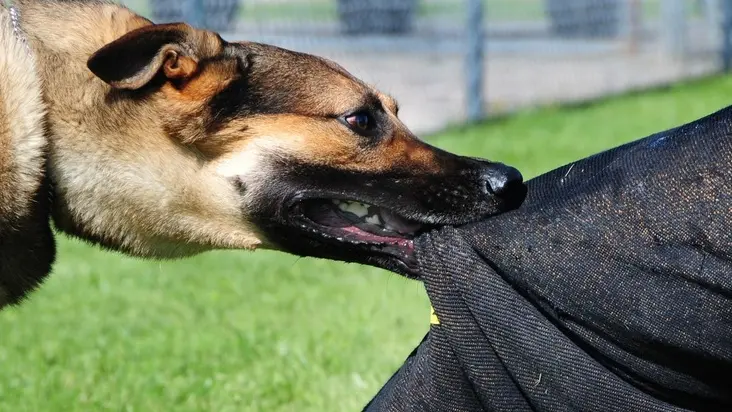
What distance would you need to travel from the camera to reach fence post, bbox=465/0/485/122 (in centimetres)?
1168

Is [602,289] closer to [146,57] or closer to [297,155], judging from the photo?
[297,155]

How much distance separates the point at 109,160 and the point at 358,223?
0.84 metres

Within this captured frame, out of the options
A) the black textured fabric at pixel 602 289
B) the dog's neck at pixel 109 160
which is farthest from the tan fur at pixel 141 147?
the black textured fabric at pixel 602 289

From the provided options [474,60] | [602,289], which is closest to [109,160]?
[602,289]

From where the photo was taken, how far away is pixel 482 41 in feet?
38.8

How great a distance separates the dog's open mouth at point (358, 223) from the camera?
349 cm

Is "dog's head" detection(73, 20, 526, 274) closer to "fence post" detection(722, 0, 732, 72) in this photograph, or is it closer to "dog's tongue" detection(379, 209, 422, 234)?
"dog's tongue" detection(379, 209, 422, 234)

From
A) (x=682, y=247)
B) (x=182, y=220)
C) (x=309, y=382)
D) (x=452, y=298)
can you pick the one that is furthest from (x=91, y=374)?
(x=682, y=247)

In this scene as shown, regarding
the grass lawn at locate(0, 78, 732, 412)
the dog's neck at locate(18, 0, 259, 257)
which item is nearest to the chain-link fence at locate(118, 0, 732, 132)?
the grass lawn at locate(0, 78, 732, 412)

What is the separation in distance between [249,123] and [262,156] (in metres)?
0.12

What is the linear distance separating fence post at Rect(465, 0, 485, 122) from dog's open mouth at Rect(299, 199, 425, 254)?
8.34 meters

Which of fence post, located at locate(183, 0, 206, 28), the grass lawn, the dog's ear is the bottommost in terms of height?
the grass lawn

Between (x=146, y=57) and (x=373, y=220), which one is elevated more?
(x=146, y=57)

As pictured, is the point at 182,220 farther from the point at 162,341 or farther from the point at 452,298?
the point at 162,341
